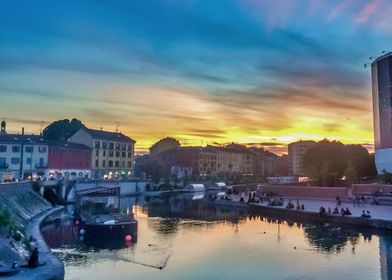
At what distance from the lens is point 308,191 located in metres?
79.4

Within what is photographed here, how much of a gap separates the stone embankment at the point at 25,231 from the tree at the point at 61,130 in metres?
60.1

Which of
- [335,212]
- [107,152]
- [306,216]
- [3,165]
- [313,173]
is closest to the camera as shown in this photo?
[335,212]

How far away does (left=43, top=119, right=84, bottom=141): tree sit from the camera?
399 ft

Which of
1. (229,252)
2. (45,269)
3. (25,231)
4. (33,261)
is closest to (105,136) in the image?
(25,231)

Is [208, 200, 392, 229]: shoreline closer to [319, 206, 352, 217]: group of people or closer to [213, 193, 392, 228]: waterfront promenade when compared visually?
[213, 193, 392, 228]: waterfront promenade

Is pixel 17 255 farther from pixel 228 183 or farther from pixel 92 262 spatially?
pixel 228 183

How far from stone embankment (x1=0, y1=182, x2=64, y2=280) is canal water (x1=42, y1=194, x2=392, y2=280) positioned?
1.84 meters

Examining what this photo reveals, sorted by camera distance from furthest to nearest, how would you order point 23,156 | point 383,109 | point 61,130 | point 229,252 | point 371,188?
point 61,130 → point 383,109 → point 23,156 → point 371,188 → point 229,252

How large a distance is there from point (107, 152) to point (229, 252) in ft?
257

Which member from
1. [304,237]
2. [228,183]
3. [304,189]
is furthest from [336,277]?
[228,183]

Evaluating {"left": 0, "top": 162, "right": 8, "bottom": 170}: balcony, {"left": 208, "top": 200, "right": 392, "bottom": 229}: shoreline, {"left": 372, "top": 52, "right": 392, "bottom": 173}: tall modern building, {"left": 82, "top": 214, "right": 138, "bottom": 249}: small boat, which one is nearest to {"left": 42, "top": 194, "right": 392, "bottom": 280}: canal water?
{"left": 82, "top": 214, "right": 138, "bottom": 249}: small boat

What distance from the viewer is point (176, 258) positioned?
113 ft

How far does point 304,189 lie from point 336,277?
51834 millimetres

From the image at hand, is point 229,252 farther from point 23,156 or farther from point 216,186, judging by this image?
point 216,186
